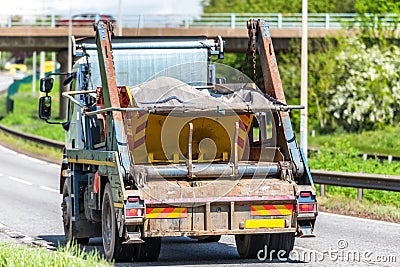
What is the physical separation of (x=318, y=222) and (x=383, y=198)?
344cm

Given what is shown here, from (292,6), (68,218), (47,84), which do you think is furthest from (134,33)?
(68,218)

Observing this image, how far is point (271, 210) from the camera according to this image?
12.4m

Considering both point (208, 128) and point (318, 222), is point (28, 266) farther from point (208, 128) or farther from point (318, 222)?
point (318, 222)

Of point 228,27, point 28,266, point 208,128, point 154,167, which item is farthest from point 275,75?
point 228,27

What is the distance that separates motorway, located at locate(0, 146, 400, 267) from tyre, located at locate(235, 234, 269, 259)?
0.14 m

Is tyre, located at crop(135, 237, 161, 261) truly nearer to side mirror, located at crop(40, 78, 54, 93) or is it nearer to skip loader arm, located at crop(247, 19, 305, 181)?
skip loader arm, located at crop(247, 19, 305, 181)

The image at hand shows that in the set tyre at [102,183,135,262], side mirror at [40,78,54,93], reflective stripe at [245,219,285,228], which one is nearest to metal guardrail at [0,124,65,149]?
side mirror at [40,78,54,93]

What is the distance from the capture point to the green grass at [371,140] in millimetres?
40903

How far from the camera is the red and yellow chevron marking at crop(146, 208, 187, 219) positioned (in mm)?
12062

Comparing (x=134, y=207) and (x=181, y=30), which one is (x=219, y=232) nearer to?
(x=134, y=207)

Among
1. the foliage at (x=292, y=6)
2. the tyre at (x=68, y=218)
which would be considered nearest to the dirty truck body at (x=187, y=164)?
the tyre at (x=68, y=218)

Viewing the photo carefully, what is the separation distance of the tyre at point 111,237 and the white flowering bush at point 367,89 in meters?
38.1

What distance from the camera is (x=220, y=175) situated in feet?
41.3

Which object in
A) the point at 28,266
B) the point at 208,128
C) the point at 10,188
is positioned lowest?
the point at 10,188
